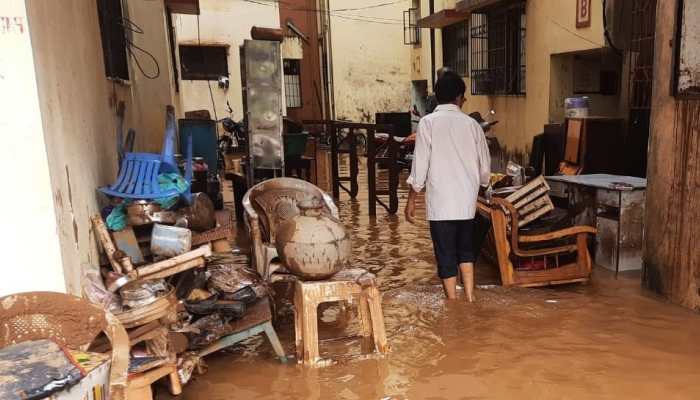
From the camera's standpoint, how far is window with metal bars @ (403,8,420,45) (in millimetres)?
19250

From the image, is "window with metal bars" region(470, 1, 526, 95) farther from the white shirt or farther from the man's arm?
the man's arm

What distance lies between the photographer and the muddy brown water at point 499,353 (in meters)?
3.23

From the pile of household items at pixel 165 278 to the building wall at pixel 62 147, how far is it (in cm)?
18

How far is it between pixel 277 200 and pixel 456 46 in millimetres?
11650

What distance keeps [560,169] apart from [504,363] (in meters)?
4.64

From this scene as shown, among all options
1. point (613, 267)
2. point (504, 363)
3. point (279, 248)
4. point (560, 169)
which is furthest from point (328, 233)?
point (560, 169)

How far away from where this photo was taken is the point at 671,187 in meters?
4.41

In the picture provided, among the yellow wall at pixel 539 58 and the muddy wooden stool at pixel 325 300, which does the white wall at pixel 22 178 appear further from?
the yellow wall at pixel 539 58

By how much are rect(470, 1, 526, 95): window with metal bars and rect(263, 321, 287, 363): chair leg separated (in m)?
9.05

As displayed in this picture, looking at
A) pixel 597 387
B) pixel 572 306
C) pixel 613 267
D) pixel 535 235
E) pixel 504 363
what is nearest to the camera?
pixel 597 387

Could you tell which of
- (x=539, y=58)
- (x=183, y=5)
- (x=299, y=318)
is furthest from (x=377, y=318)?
(x=183, y=5)

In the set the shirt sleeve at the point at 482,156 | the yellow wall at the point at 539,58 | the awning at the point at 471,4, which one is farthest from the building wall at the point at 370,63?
the shirt sleeve at the point at 482,156

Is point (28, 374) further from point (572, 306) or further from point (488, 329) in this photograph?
point (572, 306)

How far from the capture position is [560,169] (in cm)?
747
